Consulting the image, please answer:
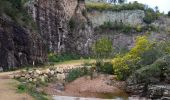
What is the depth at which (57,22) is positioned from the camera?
61.8 m

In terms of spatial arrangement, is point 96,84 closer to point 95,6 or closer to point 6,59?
point 6,59

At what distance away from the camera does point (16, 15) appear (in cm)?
4691

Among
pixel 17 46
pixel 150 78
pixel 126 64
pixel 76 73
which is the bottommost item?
pixel 76 73

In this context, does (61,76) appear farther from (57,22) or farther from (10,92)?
(57,22)

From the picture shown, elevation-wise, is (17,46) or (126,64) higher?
(17,46)

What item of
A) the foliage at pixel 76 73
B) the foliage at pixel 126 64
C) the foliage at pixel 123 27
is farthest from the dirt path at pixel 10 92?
the foliage at pixel 123 27

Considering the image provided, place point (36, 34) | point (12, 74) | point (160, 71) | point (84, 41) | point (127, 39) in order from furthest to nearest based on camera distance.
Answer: point (127, 39) → point (84, 41) → point (36, 34) → point (160, 71) → point (12, 74)

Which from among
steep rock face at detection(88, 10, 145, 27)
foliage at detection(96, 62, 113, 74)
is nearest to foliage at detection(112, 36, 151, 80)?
foliage at detection(96, 62, 113, 74)

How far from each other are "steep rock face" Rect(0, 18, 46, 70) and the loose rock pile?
362 centimetres

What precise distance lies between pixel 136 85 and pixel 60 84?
23.1 feet

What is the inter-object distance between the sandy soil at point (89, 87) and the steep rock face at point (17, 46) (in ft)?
20.7

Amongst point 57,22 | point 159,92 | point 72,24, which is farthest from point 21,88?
point 72,24

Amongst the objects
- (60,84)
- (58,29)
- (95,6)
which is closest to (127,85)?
(60,84)

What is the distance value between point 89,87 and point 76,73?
361 centimetres
